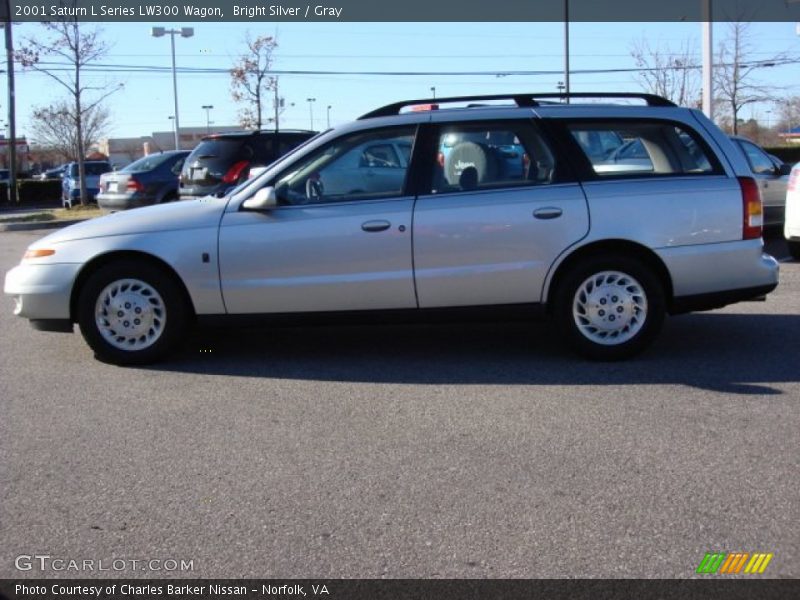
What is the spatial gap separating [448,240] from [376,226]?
19.8 inches

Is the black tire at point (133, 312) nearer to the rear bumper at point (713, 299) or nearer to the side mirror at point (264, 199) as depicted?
the side mirror at point (264, 199)

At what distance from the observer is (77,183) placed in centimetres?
2948

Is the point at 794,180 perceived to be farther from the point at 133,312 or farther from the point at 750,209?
the point at 133,312

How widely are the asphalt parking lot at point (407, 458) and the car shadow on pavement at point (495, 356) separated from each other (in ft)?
0.10

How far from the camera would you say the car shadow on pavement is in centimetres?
629

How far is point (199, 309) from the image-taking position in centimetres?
664

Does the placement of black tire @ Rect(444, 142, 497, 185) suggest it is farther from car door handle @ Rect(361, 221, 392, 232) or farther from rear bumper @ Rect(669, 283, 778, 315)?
rear bumper @ Rect(669, 283, 778, 315)

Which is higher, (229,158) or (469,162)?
(229,158)

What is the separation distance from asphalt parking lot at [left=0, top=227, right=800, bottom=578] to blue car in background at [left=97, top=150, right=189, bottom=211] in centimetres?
1110

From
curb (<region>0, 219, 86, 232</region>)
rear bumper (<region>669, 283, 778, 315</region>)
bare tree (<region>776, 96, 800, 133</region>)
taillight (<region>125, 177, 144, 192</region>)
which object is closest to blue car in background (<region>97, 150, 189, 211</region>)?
taillight (<region>125, 177, 144, 192</region>)

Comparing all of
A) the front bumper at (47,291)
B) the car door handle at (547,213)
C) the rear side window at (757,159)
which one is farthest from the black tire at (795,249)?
the front bumper at (47,291)

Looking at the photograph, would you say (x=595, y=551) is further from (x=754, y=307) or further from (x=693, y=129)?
(x=754, y=307)

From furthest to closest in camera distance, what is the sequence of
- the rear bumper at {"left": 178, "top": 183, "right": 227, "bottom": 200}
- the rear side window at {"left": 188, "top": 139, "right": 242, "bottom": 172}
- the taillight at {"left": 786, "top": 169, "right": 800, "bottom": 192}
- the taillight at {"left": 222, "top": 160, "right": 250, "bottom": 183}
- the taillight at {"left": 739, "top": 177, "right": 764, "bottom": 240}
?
the rear side window at {"left": 188, "top": 139, "right": 242, "bottom": 172} → the taillight at {"left": 222, "top": 160, "right": 250, "bottom": 183} → the rear bumper at {"left": 178, "top": 183, "right": 227, "bottom": 200} → the taillight at {"left": 786, "top": 169, "right": 800, "bottom": 192} → the taillight at {"left": 739, "top": 177, "right": 764, "bottom": 240}

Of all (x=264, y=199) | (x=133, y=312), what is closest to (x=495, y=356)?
(x=264, y=199)
